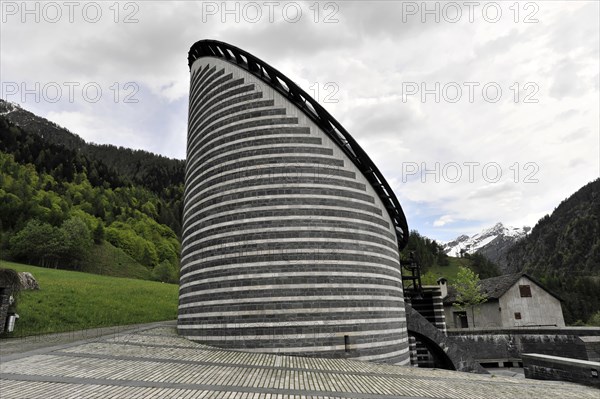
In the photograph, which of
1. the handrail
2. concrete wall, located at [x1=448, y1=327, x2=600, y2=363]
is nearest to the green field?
the handrail

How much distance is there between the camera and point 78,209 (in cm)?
8594

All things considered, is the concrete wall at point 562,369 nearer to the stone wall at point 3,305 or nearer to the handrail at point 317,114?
the handrail at point 317,114

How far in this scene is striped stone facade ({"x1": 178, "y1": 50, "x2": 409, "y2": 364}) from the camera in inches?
607

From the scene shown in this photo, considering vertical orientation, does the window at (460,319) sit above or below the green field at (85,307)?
below

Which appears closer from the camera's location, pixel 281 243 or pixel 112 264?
pixel 281 243

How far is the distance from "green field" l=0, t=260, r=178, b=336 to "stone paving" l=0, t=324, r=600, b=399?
1213cm

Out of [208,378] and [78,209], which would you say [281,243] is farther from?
[78,209]

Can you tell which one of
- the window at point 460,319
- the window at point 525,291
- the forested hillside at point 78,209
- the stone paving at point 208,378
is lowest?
the window at point 460,319

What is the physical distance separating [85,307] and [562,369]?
34.0 m

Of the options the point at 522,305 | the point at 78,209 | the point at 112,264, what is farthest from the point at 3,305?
the point at 78,209

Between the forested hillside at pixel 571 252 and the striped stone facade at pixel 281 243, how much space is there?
69.2 meters

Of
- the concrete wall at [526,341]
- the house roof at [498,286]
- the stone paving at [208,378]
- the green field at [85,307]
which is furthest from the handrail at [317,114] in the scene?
the house roof at [498,286]

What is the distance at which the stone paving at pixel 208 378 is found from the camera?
833 cm

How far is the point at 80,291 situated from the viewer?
3453 centimetres
